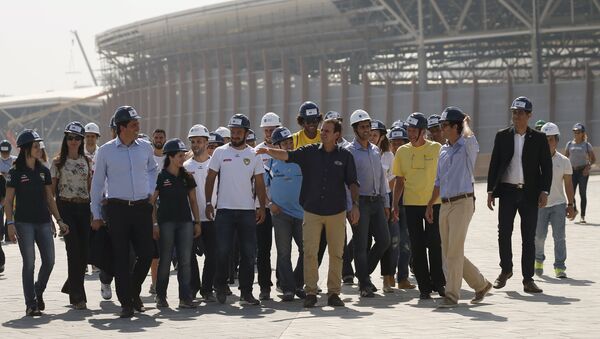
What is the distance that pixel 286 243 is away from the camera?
44.8ft

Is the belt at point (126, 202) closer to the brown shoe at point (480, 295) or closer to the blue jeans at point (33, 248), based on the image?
the blue jeans at point (33, 248)

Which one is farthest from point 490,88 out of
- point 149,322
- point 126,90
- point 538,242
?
point 149,322

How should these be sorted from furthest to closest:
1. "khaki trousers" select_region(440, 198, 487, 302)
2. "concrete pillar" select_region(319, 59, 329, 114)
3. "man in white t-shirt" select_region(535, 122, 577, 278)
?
1. "concrete pillar" select_region(319, 59, 329, 114)
2. "man in white t-shirt" select_region(535, 122, 577, 278)
3. "khaki trousers" select_region(440, 198, 487, 302)

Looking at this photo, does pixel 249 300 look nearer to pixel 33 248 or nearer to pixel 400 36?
pixel 33 248

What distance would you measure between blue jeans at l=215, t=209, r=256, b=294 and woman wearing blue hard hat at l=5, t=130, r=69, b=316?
155cm

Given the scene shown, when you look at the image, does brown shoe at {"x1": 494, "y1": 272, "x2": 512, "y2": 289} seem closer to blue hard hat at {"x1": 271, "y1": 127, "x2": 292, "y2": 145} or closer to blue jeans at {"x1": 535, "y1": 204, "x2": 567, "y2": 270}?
blue jeans at {"x1": 535, "y1": 204, "x2": 567, "y2": 270}

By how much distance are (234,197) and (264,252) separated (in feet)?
2.93

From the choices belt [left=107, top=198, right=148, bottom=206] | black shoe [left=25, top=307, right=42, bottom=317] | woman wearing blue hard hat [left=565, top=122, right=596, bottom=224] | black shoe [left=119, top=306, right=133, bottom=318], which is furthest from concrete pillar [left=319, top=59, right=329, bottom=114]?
black shoe [left=119, top=306, right=133, bottom=318]

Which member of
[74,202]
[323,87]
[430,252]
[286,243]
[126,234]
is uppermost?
[323,87]

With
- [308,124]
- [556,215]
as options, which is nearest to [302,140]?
[308,124]

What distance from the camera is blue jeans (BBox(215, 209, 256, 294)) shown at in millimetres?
13320

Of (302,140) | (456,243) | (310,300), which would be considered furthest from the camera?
(302,140)

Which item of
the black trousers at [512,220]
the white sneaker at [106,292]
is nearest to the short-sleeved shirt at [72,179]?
the white sneaker at [106,292]

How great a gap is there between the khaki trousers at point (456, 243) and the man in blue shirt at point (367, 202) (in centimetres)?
113
